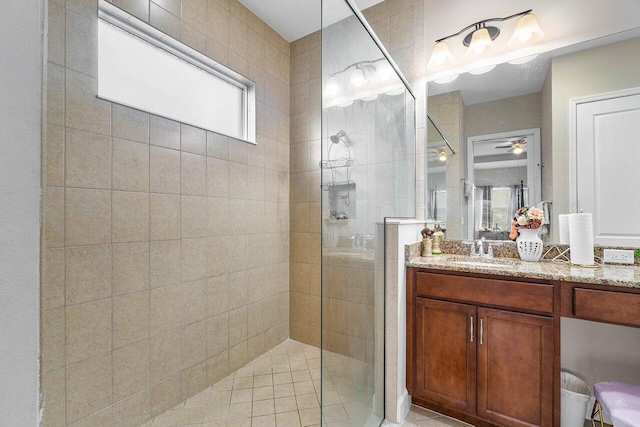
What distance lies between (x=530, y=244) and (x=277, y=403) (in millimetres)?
1941

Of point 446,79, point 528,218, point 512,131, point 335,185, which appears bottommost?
point 528,218

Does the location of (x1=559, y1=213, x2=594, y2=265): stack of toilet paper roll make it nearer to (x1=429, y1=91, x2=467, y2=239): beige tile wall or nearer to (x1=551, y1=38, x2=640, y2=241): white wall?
(x1=551, y1=38, x2=640, y2=241): white wall

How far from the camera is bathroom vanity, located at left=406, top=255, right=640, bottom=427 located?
1.33 m

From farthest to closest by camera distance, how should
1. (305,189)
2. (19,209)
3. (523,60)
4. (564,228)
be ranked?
(305,189) → (523,60) → (564,228) → (19,209)

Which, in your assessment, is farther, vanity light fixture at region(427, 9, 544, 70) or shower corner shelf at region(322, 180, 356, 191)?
vanity light fixture at region(427, 9, 544, 70)

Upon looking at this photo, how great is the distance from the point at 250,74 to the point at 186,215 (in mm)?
1337

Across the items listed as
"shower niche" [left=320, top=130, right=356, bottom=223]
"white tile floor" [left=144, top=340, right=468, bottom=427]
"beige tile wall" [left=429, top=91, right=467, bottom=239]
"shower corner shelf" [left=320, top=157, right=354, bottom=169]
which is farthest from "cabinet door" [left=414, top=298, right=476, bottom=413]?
"shower corner shelf" [left=320, top=157, right=354, bottom=169]

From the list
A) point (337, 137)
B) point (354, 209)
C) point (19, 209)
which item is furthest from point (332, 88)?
point (19, 209)

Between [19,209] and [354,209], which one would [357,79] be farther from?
[19,209]

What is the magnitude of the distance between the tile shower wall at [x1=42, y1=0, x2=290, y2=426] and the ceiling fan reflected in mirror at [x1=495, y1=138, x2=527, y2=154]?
6.20 ft

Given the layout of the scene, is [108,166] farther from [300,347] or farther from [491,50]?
[491,50]

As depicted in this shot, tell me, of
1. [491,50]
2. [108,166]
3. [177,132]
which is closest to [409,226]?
[491,50]

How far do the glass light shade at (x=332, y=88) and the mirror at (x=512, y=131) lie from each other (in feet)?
4.16

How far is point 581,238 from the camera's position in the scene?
162 centimetres
